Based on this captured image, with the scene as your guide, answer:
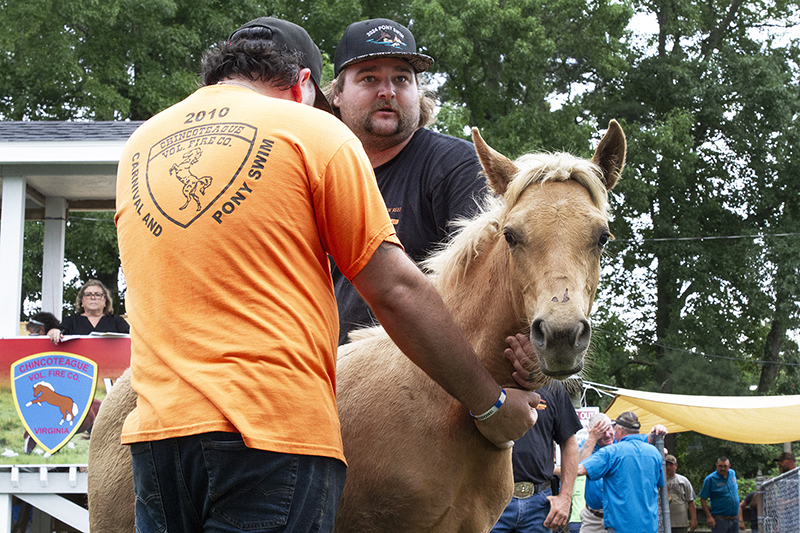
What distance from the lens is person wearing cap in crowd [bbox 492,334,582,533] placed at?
5.38 m

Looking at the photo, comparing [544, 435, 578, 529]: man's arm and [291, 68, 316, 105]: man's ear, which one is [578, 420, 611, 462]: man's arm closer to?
[544, 435, 578, 529]: man's arm

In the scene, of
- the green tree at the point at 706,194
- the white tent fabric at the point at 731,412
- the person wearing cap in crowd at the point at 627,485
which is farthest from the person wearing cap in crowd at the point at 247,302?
the green tree at the point at 706,194

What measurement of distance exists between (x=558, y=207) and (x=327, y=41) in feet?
68.0

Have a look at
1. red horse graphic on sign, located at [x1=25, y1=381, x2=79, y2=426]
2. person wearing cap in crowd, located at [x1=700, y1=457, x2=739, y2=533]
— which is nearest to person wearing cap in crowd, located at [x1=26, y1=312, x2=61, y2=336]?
red horse graphic on sign, located at [x1=25, y1=381, x2=79, y2=426]

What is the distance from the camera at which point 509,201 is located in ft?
8.88

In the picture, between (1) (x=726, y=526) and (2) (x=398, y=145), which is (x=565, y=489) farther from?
(1) (x=726, y=526)

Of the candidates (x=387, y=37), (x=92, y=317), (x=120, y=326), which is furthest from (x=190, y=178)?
(x=92, y=317)

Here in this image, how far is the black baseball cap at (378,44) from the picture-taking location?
3.60 m

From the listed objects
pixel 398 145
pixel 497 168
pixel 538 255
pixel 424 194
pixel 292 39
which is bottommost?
pixel 538 255

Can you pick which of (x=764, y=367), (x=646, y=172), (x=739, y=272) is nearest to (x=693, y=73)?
(x=646, y=172)

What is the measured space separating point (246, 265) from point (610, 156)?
5.23 feet

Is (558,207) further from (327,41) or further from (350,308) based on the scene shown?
(327,41)

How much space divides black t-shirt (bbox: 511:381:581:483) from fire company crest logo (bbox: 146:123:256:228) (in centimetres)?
369

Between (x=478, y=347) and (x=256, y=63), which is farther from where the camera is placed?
(x=478, y=347)
